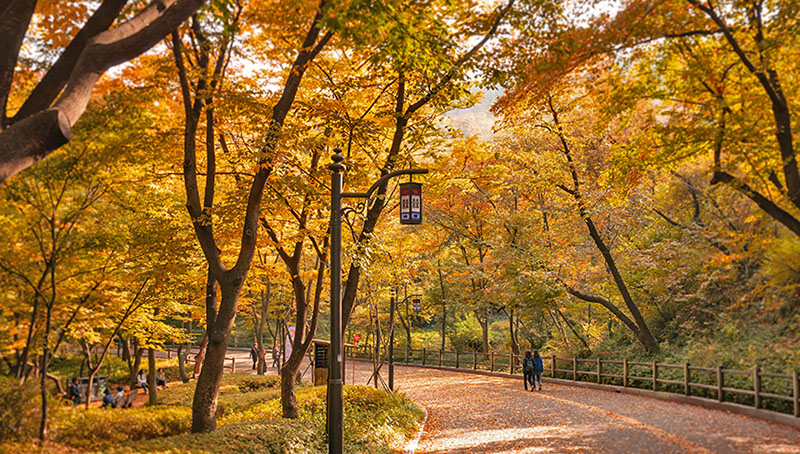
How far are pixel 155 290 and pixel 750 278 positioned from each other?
47.8 ft

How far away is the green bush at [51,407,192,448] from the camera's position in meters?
7.71

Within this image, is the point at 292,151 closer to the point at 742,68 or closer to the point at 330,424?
the point at 330,424

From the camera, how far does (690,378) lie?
14.1m

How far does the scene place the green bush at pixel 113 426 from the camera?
7715 millimetres

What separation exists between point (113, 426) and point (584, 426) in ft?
32.0

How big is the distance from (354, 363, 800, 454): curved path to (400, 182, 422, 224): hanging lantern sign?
16.3 feet

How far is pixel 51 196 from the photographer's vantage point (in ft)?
30.9

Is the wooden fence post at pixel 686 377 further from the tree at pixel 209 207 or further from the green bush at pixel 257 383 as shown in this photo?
the green bush at pixel 257 383

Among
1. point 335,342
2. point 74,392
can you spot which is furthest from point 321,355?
point 335,342

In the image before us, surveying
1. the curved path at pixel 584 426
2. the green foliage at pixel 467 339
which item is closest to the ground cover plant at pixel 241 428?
the curved path at pixel 584 426

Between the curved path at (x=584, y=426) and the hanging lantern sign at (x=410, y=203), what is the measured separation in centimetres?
497

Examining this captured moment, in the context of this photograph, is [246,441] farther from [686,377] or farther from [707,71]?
[686,377]

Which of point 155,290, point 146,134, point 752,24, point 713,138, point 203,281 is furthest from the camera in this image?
point 203,281

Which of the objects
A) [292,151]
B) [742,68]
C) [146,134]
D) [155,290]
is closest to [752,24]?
[742,68]
